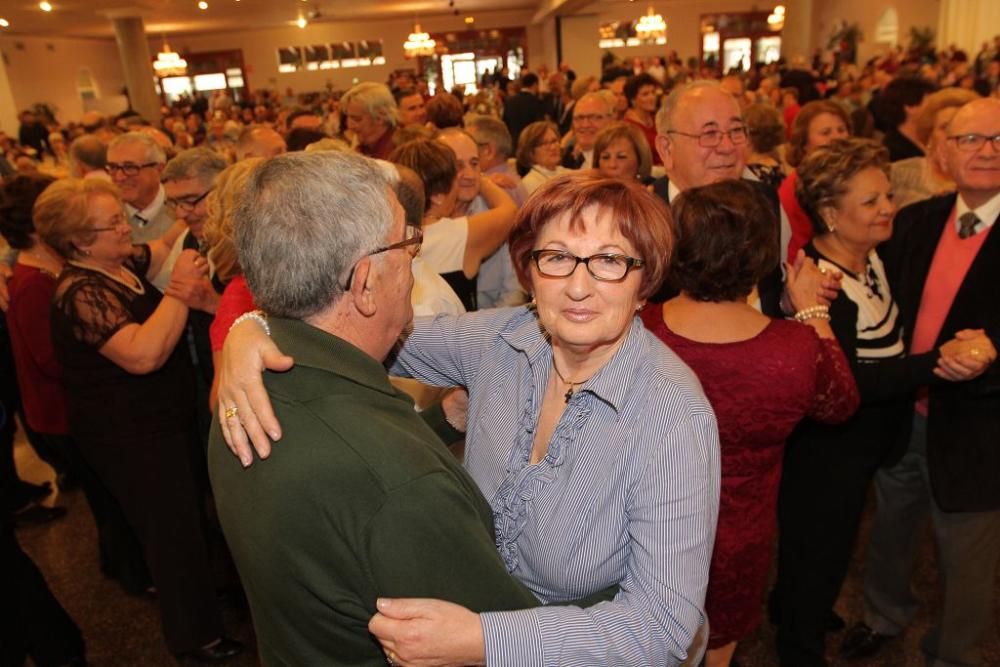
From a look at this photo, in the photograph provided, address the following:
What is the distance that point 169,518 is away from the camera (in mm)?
2584

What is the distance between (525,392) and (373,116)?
324 cm

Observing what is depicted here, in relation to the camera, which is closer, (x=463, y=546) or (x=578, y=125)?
(x=463, y=546)

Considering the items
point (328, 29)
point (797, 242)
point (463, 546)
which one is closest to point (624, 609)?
point (463, 546)

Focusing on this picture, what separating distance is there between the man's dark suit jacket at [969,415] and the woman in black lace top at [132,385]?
241cm

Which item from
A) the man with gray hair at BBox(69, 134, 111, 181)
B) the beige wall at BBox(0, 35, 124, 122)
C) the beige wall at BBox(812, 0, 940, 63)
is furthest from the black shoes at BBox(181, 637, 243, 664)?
the beige wall at BBox(812, 0, 940, 63)

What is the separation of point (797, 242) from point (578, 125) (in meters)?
2.55

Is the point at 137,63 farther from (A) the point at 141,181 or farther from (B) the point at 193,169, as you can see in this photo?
(B) the point at 193,169

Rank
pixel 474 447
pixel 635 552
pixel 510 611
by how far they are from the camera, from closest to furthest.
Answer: pixel 510 611
pixel 635 552
pixel 474 447

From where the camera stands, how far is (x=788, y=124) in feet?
22.8

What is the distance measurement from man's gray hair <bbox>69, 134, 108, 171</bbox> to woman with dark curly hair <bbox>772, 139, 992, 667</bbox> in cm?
417

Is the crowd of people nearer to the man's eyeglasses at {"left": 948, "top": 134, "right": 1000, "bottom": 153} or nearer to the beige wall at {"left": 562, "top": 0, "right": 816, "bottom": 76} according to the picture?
the man's eyeglasses at {"left": 948, "top": 134, "right": 1000, "bottom": 153}

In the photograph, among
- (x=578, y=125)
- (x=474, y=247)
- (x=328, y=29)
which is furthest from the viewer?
(x=328, y=29)

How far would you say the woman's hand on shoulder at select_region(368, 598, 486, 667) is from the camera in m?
0.99

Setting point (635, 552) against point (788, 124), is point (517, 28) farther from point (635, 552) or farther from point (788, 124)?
point (635, 552)
